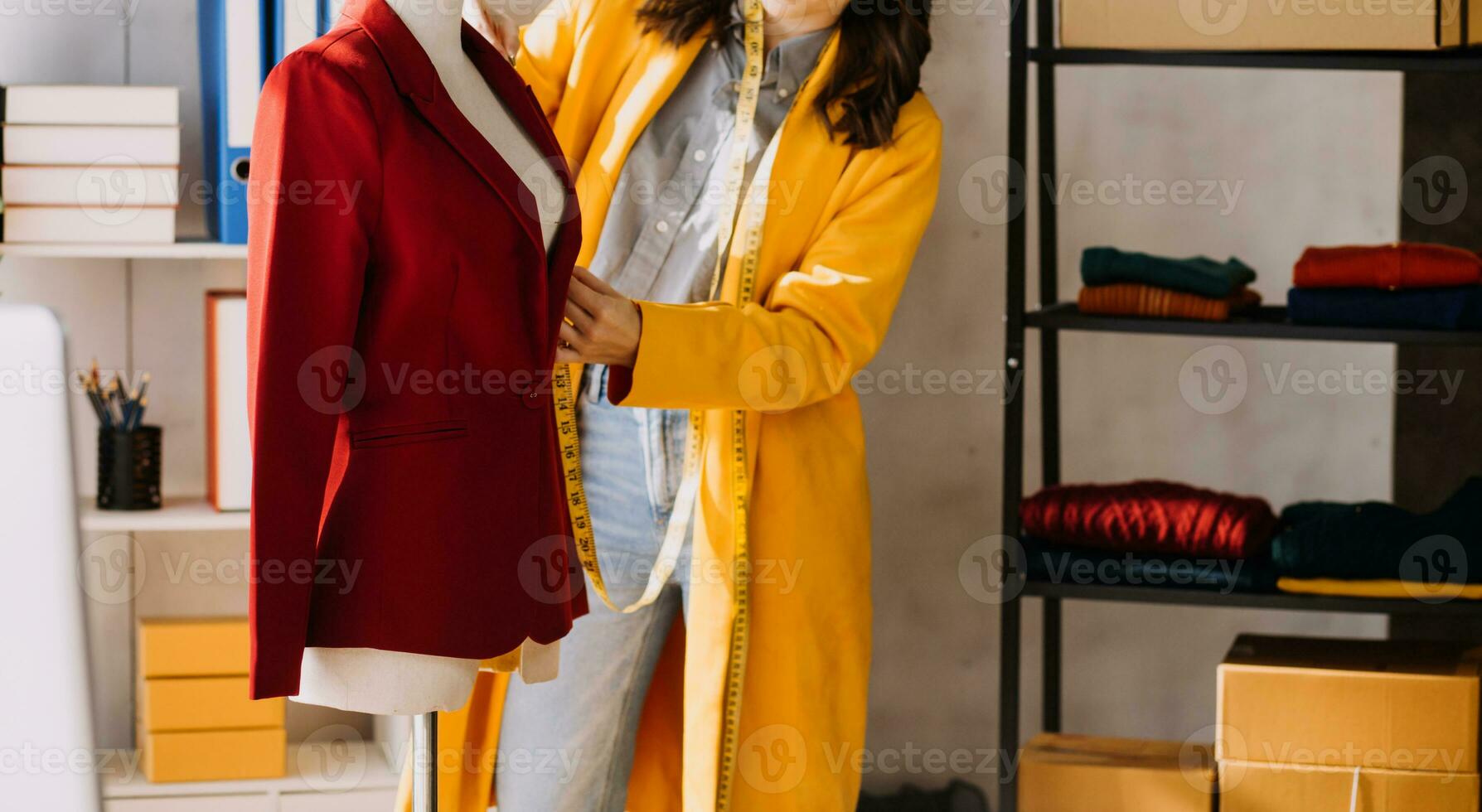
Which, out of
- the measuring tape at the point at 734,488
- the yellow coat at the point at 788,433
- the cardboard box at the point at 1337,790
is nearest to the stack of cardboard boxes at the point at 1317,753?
the cardboard box at the point at 1337,790

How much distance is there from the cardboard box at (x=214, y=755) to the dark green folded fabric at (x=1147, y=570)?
1313mm

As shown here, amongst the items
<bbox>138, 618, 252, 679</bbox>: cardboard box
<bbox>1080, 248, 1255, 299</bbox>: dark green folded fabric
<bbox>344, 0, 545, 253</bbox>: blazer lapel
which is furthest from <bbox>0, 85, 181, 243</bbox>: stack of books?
<bbox>1080, 248, 1255, 299</bbox>: dark green folded fabric

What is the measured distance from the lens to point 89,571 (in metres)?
2.55

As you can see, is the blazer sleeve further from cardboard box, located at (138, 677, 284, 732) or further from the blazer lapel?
cardboard box, located at (138, 677, 284, 732)

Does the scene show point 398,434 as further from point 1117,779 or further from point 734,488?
point 1117,779

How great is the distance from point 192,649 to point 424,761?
1.24 meters

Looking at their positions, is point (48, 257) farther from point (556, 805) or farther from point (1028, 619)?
point (1028, 619)

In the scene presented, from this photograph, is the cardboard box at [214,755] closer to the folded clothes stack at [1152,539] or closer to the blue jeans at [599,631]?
the blue jeans at [599,631]

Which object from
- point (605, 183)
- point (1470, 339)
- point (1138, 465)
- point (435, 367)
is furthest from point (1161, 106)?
point (435, 367)

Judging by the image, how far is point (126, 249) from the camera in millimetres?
2244

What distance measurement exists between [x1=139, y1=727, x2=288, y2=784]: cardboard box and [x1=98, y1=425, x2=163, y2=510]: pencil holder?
0.40 metres

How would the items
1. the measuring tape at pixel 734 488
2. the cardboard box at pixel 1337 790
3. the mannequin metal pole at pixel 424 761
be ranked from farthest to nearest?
the cardboard box at pixel 1337 790 < the measuring tape at pixel 734 488 < the mannequin metal pole at pixel 424 761

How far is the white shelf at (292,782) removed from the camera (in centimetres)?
239

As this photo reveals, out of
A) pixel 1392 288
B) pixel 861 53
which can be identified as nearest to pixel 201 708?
pixel 861 53
